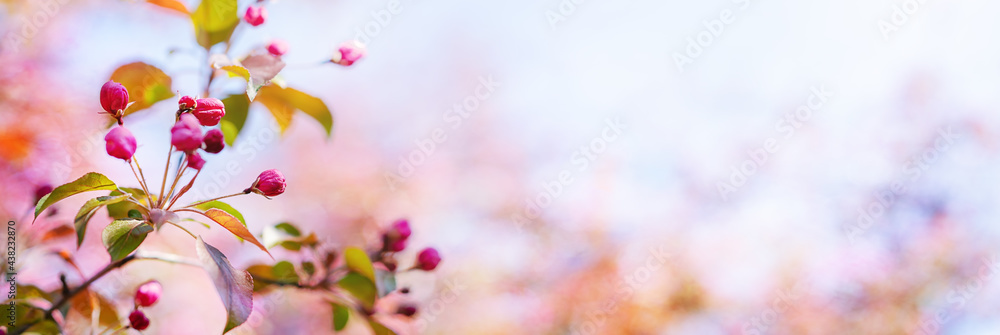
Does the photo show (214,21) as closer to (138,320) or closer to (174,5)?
(174,5)

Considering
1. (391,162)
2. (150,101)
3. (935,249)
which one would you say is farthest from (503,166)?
(150,101)

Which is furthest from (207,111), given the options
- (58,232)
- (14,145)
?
(14,145)

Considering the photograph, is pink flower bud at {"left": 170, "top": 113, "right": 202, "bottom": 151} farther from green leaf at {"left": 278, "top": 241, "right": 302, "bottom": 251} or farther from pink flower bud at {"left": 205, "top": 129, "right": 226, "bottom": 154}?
green leaf at {"left": 278, "top": 241, "right": 302, "bottom": 251}

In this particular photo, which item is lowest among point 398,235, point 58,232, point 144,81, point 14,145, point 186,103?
point 14,145

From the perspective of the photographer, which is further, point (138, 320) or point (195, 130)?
point (138, 320)

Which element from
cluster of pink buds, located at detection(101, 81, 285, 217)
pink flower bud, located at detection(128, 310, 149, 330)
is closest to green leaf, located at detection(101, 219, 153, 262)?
cluster of pink buds, located at detection(101, 81, 285, 217)
